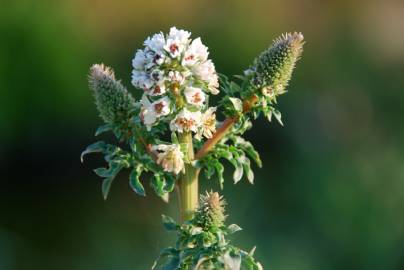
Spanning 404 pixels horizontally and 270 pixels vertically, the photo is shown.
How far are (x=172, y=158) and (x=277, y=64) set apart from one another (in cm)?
35

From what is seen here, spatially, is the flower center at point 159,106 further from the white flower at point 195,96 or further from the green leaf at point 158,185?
the green leaf at point 158,185

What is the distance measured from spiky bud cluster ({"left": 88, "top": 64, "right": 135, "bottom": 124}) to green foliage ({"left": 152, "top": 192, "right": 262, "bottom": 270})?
287mm

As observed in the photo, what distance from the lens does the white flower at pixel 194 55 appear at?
152cm

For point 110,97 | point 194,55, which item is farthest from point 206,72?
point 110,97

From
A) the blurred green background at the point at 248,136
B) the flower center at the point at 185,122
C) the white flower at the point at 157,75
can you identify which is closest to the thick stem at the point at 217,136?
the flower center at the point at 185,122

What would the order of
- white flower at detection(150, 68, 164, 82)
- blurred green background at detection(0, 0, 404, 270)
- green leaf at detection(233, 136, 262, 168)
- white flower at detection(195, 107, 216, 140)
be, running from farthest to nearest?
blurred green background at detection(0, 0, 404, 270)
green leaf at detection(233, 136, 262, 168)
white flower at detection(195, 107, 216, 140)
white flower at detection(150, 68, 164, 82)

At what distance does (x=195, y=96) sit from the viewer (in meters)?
1.54

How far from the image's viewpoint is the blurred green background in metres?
4.61

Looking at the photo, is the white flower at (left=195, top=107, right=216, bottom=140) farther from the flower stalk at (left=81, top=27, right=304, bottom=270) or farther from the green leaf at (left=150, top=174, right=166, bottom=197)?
the green leaf at (left=150, top=174, right=166, bottom=197)

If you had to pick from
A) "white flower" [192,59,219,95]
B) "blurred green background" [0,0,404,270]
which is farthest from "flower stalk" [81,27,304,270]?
"blurred green background" [0,0,404,270]

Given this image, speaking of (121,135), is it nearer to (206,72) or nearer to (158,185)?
(158,185)
